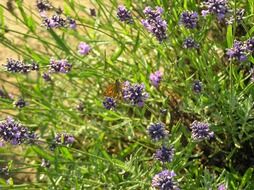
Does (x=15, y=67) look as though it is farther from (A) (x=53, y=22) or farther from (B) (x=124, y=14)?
(B) (x=124, y=14)

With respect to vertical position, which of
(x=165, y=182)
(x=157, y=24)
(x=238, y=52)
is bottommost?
(x=165, y=182)

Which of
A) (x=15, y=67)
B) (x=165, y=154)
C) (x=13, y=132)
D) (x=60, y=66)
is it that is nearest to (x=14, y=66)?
(x=15, y=67)

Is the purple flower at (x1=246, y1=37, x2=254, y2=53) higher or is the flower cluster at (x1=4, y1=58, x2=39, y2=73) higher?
the flower cluster at (x1=4, y1=58, x2=39, y2=73)

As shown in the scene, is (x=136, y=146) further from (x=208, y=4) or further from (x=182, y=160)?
(x=208, y=4)

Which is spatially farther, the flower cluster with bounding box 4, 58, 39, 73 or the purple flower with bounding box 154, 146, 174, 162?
the flower cluster with bounding box 4, 58, 39, 73

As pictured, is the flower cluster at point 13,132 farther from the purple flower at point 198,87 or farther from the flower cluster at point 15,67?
the purple flower at point 198,87

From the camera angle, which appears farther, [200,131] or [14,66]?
[14,66]

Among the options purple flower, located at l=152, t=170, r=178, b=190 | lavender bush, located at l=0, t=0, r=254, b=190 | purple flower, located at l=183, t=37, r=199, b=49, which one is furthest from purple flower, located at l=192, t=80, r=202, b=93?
purple flower, located at l=152, t=170, r=178, b=190

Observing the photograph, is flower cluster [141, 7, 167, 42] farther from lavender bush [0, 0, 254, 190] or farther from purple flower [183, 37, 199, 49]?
purple flower [183, 37, 199, 49]
